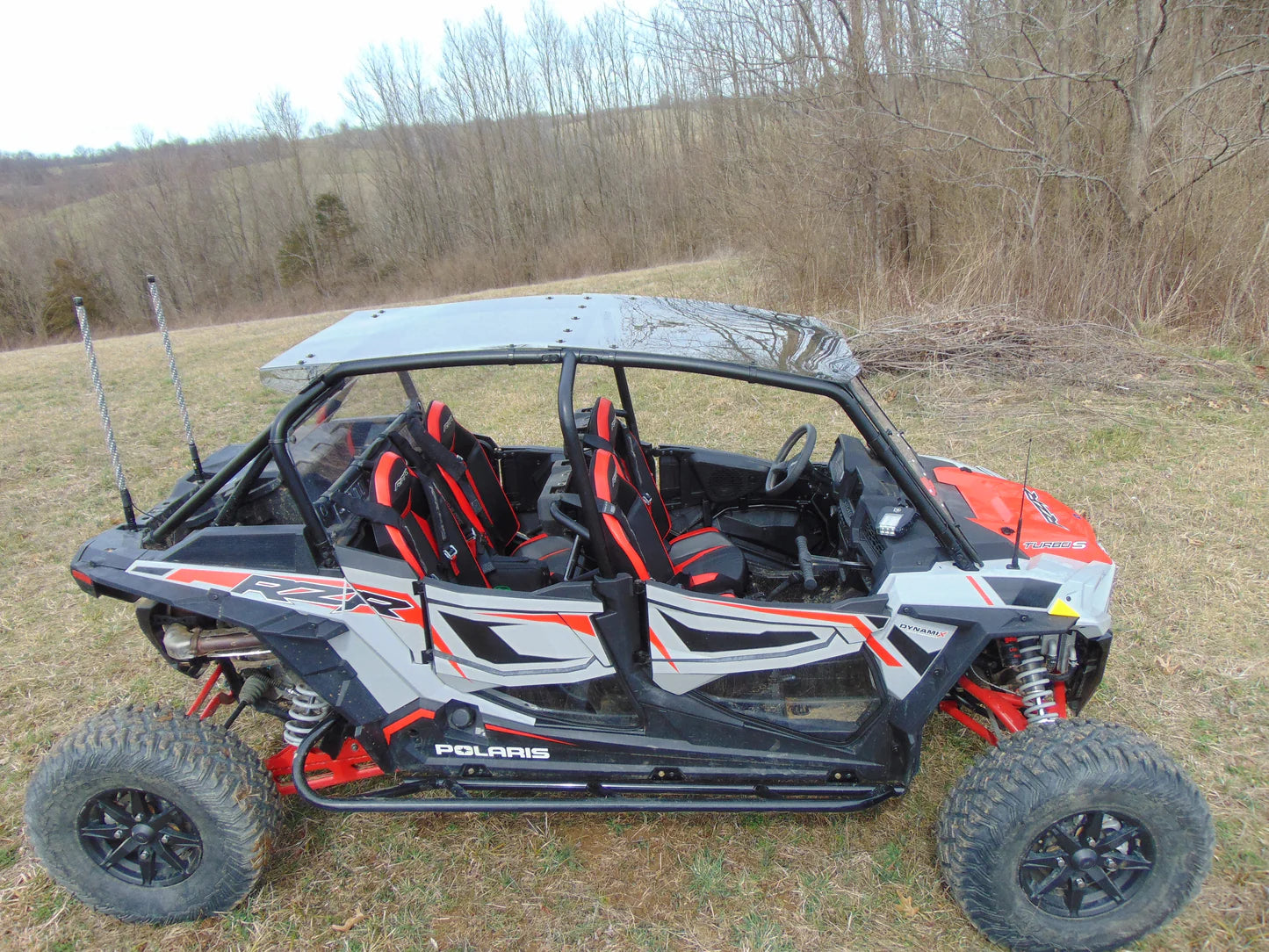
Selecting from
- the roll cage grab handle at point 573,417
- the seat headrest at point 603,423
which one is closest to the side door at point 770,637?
the roll cage grab handle at point 573,417

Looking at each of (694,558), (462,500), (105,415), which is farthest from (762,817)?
(105,415)

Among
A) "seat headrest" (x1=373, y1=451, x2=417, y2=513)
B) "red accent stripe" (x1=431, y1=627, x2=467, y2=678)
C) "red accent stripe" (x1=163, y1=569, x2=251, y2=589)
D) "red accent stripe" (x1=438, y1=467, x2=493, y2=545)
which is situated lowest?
"red accent stripe" (x1=431, y1=627, x2=467, y2=678)

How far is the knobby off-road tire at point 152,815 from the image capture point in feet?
7.95

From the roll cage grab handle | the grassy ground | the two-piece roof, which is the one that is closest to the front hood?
the roll cage grab handle

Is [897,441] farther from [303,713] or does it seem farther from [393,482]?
[303,713]

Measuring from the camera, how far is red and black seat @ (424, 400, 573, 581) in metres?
3.17

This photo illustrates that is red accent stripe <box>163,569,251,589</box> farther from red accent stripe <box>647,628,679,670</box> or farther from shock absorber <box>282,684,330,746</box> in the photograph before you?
red accent stripe <box>647,628,679,670</box>

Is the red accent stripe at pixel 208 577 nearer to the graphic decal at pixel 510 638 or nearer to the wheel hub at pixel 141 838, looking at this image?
the graphic decal at pixel 510 638

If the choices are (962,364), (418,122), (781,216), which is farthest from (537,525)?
(418,122)

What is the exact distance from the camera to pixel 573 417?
230cm

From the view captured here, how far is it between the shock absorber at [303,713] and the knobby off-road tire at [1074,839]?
2161 millimetres

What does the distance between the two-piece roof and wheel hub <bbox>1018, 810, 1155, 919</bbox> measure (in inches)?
61.9

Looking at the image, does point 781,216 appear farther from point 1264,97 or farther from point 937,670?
point 937,670

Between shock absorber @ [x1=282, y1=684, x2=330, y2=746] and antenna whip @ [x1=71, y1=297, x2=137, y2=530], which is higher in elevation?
antenna whip @ [x1=71, y1=297, x2=137, y2=530]
